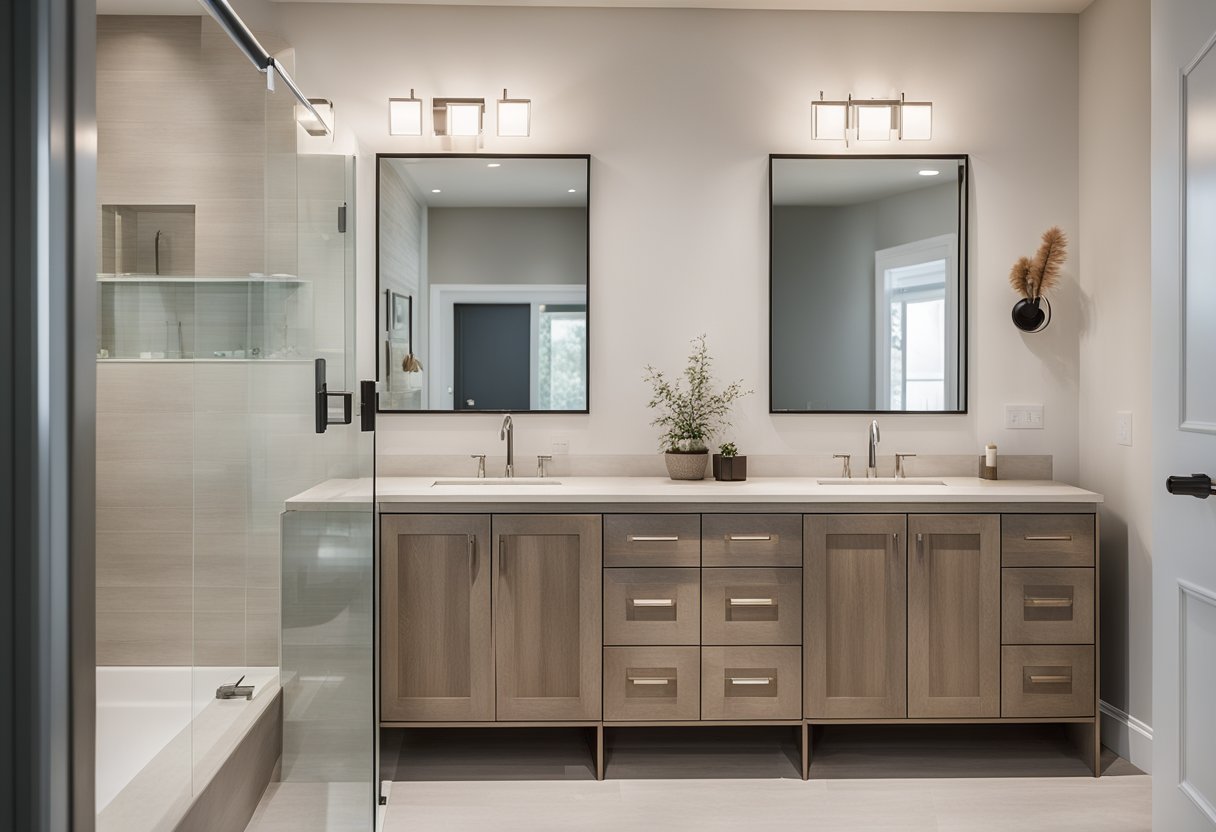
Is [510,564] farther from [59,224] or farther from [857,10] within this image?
[857,10]

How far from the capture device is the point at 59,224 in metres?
0.86

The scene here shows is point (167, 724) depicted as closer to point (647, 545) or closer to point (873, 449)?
point (647, 545)

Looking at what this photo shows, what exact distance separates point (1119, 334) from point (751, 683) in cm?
170

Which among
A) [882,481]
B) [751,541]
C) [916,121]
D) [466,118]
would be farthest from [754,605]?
[466,118]

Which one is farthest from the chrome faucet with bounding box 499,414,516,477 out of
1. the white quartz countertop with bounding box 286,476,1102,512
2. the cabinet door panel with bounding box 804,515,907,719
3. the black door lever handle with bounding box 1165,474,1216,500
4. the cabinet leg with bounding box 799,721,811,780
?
the black door lever handle with bounding box 1165,474,1216,500

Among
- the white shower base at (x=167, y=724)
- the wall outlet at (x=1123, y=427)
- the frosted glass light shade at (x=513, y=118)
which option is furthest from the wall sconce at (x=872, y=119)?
the white shower base at (x=167, y=724)

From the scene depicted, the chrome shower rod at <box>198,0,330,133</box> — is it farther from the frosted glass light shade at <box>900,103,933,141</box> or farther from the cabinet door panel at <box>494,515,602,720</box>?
the frosted glass light shade at <box>900,103,933,141</box>

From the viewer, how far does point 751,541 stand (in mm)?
2521

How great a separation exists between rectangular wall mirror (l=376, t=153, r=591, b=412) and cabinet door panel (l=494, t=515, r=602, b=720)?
64 cm

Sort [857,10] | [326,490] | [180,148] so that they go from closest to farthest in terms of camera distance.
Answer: [180,148] < [326,490] < [857,10]

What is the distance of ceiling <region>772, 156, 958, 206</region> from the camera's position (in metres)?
3.01

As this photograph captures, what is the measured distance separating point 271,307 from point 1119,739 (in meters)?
2.90

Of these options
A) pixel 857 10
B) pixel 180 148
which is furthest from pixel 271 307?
pixel 857 10

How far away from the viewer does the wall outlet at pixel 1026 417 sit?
3.02 metres
